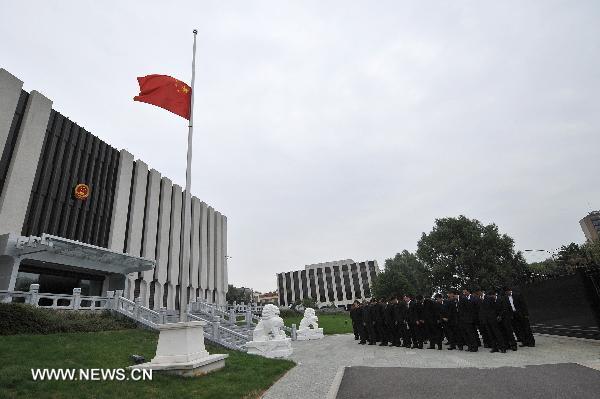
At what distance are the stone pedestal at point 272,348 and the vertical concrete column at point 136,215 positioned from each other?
890 inches

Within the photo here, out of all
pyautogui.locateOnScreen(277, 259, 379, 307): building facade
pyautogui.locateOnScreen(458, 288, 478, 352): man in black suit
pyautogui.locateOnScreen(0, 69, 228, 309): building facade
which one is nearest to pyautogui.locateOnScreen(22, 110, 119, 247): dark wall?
pyautogui.locateOnScreen(0, 69, 228, 309): building facade

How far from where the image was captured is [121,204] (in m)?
31.0

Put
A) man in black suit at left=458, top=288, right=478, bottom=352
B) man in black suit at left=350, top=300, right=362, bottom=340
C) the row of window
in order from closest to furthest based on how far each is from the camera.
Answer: man in black suit at left=458, top=288, right=478, bottom=352
man in black suit at left=350, top=300, right=362, bottom=340
the row of window

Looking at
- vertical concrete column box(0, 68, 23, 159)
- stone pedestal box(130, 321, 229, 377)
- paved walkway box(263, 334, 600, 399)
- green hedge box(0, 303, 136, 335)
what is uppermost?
vertical concrete column box(0, 68, 23, 159)

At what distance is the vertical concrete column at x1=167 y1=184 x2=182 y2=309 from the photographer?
37156 mm

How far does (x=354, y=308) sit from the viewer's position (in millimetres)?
16391

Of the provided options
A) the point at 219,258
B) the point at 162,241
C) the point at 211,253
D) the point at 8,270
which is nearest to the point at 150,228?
the point at 162,241

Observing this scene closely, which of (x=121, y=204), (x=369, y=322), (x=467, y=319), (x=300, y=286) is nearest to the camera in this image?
(x=467, y=319)

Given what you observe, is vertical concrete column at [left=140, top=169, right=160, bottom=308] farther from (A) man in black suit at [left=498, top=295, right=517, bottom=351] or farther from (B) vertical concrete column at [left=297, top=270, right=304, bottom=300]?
(B) vertical concrete column at [left=297, top=270, right=304, bottom=300]

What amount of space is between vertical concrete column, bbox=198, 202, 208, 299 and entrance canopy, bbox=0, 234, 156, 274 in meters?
18.3

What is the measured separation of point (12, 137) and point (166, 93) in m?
20.3

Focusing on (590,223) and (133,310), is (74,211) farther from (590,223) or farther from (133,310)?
(590,223)

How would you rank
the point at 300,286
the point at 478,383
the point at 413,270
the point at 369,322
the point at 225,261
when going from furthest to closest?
the point at 300,286, the point at 413,270, the point at 225,261, the point at 369,322, the point at 478,383

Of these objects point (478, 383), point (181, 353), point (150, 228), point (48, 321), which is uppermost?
point (150, 228)
